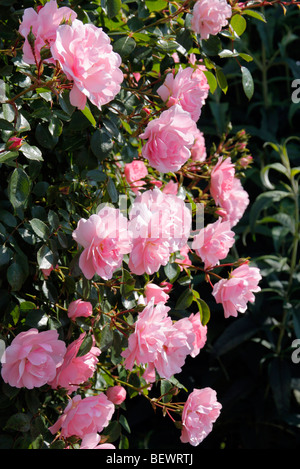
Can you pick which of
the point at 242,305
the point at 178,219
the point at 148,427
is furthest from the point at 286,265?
the point at 178,219

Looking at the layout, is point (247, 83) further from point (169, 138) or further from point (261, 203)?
point (261, 203)

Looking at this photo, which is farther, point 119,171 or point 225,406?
point 225,406

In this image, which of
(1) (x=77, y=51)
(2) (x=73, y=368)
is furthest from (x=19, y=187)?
(2) (x=73, y=368)

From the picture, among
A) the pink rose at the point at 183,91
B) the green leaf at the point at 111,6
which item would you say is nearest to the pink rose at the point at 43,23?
the green leaf at the point at 111,6

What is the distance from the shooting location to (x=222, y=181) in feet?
3.95

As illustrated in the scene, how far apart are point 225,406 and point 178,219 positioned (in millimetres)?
1032

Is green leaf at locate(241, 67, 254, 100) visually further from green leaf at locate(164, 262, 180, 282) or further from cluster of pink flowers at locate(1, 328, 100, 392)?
cluster of pink flowers at locate(1, 328, 100, 392)

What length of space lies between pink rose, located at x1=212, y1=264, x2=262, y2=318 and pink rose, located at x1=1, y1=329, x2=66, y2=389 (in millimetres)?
329

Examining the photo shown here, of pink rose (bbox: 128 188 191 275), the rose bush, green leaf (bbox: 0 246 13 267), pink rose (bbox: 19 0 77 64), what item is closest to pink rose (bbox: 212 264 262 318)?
the rose bush

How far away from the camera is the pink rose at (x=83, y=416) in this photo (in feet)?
3.21

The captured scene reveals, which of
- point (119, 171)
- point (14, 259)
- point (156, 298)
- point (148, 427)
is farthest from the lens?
point (148, 427)

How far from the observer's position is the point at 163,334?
95 centimetres

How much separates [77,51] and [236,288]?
510 mm

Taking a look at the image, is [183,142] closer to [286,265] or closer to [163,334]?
[163,334]
